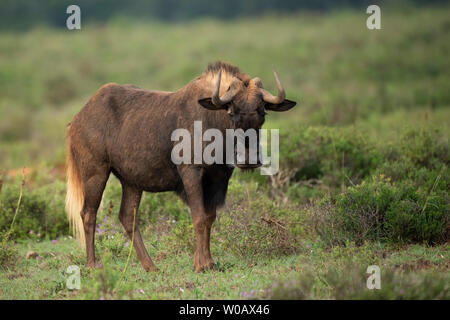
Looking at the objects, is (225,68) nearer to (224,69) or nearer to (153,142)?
(224,69)

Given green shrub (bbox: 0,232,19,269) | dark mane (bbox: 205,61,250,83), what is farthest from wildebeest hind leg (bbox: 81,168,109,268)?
dark mane (bbox: 205,61,250,83)

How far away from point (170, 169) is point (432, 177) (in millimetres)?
4119

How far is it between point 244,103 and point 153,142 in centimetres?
132

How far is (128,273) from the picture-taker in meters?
7.14

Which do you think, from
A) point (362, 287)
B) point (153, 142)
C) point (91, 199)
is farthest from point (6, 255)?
point (362, 287)

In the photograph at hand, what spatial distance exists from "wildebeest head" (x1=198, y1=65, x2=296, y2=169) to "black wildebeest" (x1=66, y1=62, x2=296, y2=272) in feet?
0.04

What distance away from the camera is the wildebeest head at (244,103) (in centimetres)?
657

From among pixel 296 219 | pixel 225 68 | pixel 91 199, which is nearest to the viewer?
pixel 225 68

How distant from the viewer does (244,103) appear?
6.65 metres

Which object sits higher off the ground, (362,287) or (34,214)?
(362,287)

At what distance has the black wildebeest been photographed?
684 centimetres
